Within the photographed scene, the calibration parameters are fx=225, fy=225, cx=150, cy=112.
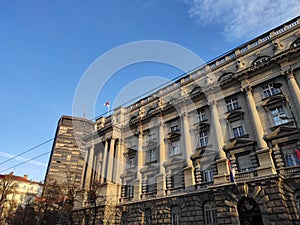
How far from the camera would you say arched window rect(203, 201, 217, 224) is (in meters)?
22.5

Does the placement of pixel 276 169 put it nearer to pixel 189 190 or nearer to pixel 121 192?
pixel 189 190

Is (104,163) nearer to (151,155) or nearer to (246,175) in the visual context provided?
(151,155)

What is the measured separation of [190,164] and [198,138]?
3.53 metres

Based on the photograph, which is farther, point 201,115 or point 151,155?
point 151,155

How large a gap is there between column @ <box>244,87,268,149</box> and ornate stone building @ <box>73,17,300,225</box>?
107 millimetres

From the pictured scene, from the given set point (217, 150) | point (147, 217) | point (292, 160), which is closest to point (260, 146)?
point (292, 160)

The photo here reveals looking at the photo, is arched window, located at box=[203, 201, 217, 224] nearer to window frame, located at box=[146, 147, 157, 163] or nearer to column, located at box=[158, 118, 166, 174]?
column, located at box=[158, 118, 166, 174]

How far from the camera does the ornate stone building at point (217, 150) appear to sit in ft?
65.6

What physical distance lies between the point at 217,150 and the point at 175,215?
28.8 feet

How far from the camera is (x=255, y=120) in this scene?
23.9 metres

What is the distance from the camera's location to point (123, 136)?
38.5 m

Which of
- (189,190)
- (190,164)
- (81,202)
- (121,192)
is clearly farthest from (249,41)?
(81,202)

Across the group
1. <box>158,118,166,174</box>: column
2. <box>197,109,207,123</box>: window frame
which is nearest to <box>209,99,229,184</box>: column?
<box>197,109,207,123</box>: window frame

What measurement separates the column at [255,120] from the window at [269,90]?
1.51 meters
